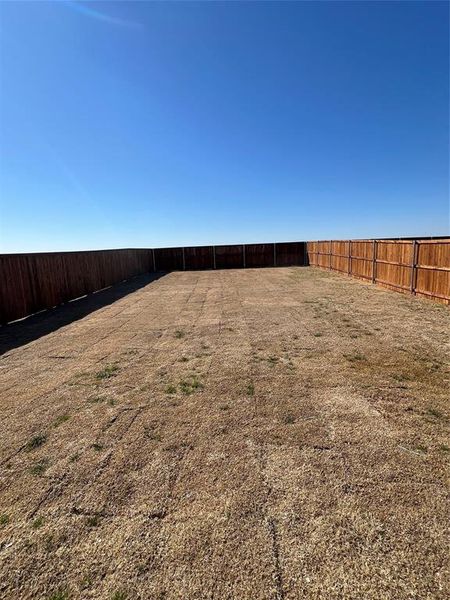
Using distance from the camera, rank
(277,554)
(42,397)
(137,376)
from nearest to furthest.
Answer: (277,554), (42,397), (137,376)

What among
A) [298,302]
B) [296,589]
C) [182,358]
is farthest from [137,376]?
[298,302]

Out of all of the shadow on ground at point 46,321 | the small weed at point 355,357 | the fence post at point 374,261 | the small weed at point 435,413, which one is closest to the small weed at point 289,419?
the small weed at point 435,413

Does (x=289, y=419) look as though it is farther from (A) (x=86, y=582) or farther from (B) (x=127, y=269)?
(B) (x=127, y=269)

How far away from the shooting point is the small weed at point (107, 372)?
4.38m

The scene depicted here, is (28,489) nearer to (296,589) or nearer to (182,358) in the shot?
(296,589)

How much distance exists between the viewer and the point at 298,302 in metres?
9.41

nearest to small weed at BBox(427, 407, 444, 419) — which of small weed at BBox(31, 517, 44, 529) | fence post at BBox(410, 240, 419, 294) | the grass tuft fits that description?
the grass tuft

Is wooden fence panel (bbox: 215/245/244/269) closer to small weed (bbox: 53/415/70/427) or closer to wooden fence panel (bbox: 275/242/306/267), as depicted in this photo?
wooden fence panel (bbox: 275/242/306/267)

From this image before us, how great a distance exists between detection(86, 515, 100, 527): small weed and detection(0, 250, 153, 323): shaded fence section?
748cm

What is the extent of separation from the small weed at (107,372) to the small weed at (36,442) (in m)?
1.30

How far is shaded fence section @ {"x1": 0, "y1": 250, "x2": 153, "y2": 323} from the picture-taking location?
8234mm

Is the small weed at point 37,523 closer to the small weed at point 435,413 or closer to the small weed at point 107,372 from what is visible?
the small weed at point 107,372

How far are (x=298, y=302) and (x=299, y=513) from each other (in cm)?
766

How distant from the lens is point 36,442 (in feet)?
9.64
